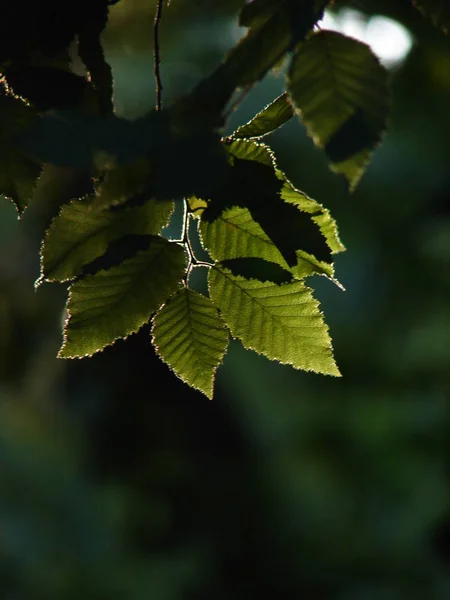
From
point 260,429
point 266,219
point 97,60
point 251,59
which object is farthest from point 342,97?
point 260,429

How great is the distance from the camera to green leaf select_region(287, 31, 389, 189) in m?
0.55

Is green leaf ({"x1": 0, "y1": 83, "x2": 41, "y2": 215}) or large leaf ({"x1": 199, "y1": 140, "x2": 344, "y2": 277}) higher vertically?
large leaf ({"x1": 199, "y1": 140, "x2": 344, "y2": 277})

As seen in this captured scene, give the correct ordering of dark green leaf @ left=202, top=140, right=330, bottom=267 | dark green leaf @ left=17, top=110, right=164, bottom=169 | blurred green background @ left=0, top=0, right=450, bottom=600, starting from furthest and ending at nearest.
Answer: blurred green background @ left=0, top=0, right=450, bottom=600, dark green leaf @ left=202, top=140, right=330, bottom=267, dark green leaf @ left=17, top=110, right=164, bottom=169

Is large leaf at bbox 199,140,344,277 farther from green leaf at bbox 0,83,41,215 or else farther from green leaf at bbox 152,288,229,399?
green leaf at bbox 0,83,41,215

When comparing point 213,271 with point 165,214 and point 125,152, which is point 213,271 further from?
point 125,152

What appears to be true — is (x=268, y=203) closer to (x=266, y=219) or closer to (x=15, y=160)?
(x=266, y=219)

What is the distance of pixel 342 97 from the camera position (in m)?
0.56

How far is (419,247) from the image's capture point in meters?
6.39

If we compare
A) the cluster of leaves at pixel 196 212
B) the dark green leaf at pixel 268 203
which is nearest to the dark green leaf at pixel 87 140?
the cluster of leaves at pixel 196 212

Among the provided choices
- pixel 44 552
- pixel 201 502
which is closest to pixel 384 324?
pixel 201 502

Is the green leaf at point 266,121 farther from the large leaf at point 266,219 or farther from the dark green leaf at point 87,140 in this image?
the dark green leaf at point 87,140

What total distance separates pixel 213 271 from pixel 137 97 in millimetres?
6224

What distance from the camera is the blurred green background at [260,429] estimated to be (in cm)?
570

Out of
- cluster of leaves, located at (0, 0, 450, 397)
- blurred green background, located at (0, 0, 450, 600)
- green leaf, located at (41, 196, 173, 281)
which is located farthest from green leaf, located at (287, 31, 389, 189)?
blurred green background, located at (0, 0, 450, 600)
